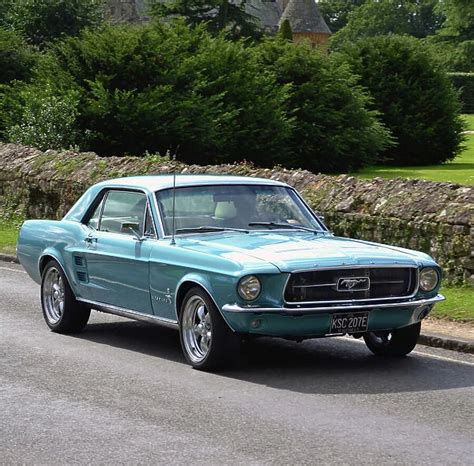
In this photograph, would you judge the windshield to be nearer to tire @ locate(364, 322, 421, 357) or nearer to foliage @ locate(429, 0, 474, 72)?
tire @ locate(364, 322, 421, 357)

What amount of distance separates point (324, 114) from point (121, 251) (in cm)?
3152

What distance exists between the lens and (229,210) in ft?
38.5

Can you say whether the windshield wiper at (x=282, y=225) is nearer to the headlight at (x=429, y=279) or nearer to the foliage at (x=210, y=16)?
the headlight at (x=429, y=279)

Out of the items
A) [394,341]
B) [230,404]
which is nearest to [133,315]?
[394,341]

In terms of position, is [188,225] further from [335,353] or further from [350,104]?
[350,104]

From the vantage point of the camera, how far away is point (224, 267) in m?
10.3

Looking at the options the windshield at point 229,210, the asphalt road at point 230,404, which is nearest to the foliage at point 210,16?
the windshield at point 229,210

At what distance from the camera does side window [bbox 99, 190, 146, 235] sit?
38.7 ft

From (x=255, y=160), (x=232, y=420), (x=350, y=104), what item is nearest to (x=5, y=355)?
(x=232, y=420)

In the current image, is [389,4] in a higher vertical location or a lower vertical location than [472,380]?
higher

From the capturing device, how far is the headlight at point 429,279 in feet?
35.6

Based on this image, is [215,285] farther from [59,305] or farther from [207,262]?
[59,305]

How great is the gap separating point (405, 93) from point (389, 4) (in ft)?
366

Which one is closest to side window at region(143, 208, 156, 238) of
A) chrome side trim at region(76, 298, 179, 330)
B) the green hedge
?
chrome side trim at region(76, 298, 179, 330)
